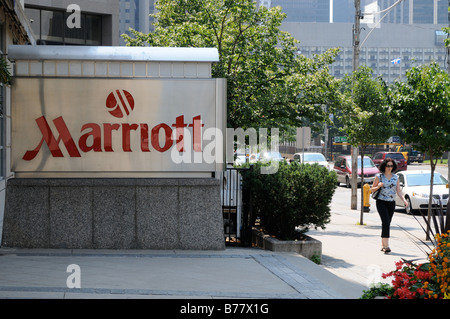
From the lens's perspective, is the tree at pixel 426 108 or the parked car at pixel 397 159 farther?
the parked car at pixel 397 159

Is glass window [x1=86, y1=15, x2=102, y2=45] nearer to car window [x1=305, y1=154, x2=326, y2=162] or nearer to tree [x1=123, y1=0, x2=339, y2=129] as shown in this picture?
tree [x1=123, y1=0, x2=339, y2=129]

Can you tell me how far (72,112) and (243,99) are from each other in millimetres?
8449

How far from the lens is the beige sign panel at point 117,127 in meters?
9.76

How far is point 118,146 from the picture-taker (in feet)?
32.3

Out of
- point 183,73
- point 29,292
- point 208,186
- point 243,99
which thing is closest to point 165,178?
point 208,186

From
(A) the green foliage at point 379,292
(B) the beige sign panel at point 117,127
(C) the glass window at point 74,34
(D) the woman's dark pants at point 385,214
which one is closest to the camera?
(A) the green foliage at point 379,292

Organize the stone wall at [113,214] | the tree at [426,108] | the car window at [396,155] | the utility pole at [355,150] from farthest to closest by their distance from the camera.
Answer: the car window at [396,155] < the utility pole at [355,150] < the tree at [426,108] < the stone wall at [113,214]

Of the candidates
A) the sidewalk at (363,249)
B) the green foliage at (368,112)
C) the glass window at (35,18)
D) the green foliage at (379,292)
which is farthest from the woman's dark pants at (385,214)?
the glass window at (35,18)

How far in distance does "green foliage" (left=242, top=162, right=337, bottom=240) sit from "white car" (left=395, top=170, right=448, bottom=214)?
11208 mm

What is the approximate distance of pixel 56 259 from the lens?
340 inches

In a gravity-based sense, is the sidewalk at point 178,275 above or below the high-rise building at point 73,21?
below

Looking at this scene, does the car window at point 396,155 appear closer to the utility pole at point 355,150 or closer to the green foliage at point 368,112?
the utility pole at point 355,150

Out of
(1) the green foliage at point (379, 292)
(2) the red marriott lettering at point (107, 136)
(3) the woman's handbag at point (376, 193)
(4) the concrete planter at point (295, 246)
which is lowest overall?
(4) the concrete planter at point (295, 246)
